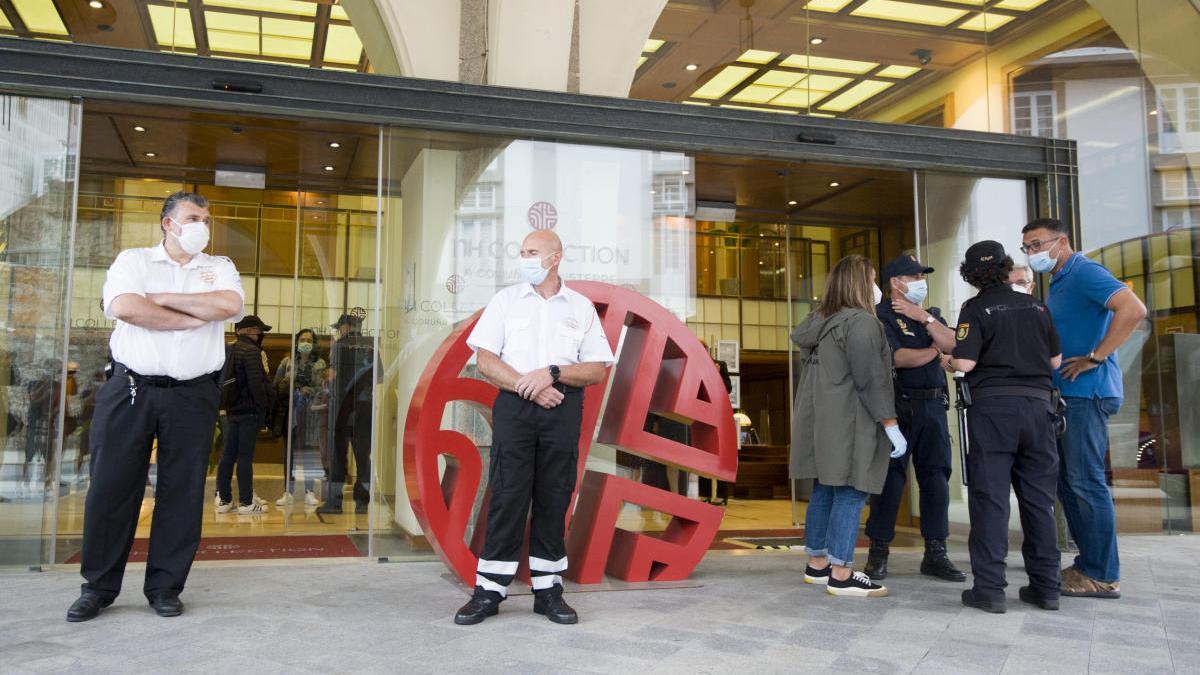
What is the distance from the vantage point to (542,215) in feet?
19.1

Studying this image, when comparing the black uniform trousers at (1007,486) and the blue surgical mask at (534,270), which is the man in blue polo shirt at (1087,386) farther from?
the blue surgical mask at (534,270)

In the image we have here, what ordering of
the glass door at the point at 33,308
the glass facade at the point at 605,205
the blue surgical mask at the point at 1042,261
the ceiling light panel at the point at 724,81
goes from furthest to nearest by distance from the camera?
the ceiling light panel at the point at 724,81 → the glass facade at the point at 605,205 → the glass door at the point at 33,308 → the blue surgical mask at the point at 1042,261

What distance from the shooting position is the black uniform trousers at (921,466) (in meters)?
4.73

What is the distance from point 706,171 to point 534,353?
11.7 feet

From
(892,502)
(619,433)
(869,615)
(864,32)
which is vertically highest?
(864,32)

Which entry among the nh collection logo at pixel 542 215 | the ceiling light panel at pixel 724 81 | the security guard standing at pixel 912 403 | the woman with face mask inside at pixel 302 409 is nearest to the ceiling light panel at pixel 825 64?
→ the ceiling light panel at pixel 724 81

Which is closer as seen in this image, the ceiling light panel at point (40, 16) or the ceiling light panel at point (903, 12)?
the ceiling light panel at point (40, 16)

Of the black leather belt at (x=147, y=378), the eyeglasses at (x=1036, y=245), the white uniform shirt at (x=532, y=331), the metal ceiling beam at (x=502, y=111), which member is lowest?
the black leather belt at (x=147, y=378)

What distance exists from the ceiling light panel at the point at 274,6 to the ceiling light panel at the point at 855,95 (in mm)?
3490

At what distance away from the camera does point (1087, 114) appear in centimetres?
743

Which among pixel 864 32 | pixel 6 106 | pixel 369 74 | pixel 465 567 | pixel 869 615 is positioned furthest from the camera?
pixel 864 32

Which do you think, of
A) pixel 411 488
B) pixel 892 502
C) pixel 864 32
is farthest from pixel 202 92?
pixel 864 32

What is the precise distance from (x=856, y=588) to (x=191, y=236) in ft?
10.7

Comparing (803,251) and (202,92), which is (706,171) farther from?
(202,92)
